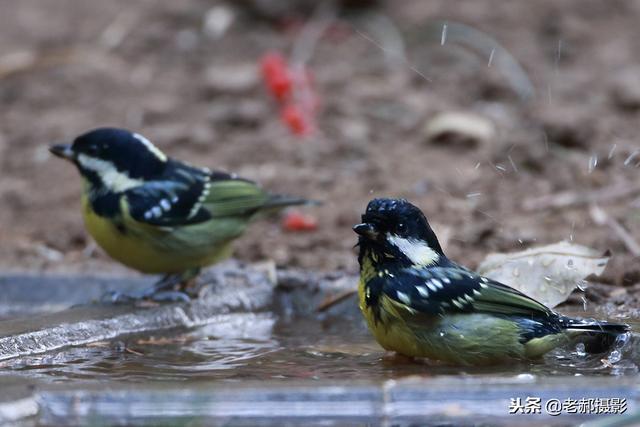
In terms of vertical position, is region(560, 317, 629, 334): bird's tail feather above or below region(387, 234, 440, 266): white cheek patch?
below

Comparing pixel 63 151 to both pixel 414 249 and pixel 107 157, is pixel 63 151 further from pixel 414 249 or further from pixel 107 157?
pixel 414 249

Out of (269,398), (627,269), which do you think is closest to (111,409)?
(269,398)

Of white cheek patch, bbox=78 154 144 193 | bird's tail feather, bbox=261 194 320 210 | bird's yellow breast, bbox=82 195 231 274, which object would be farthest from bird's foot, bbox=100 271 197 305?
bird's tail feather, bbox=261 194 320 210

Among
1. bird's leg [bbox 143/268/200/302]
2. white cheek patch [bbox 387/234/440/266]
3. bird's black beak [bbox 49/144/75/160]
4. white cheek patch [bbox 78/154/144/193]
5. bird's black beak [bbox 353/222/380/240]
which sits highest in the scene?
bird's black beak [bbox 49/144/75/160]

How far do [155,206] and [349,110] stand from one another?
3.88 meters

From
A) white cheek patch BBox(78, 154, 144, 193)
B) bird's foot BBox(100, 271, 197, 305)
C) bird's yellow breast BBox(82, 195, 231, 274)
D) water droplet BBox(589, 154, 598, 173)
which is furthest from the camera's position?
water droplet BBox(589, 154, 598, 173)

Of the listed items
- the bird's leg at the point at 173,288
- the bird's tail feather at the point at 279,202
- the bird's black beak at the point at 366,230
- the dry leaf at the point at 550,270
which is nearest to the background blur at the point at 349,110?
the bird's tail feather at the point at 279,202

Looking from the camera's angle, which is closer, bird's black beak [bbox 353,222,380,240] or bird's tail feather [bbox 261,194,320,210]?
bird's black beak [bbox 353,222,380,240]

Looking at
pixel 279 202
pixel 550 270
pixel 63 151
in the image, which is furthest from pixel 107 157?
pixel 550 270

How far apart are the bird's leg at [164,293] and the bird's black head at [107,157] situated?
1.98 ft

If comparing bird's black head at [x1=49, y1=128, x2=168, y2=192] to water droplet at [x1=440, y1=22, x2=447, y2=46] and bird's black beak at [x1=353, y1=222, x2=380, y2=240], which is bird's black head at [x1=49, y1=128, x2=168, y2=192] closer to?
bird's black beak at [x1=353, y1=222, x2=380, y2=240]

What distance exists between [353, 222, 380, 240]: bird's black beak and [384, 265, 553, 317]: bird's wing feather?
0.23 meters

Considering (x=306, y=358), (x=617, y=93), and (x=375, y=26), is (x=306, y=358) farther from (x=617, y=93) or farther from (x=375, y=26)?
(x=375, y=26)

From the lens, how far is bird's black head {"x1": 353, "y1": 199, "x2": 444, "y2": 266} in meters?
4.52
